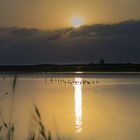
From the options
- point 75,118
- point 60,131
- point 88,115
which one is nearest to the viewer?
point 60,131

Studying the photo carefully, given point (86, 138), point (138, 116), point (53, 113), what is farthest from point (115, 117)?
point (86, 138)

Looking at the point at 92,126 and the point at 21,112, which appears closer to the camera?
the point at 92,126

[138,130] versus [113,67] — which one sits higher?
[113,67]

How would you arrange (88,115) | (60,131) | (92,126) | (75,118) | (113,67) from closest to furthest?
1. (60,131)
2. (92,126)
3. (75,118)
4. (88,115)
5. (113,67)

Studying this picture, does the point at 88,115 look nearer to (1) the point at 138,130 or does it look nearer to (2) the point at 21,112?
(2) the point at 21,112

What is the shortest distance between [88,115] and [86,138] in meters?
8.15

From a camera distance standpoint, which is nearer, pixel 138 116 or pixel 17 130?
pixel 17 130

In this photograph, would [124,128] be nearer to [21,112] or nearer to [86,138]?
[86,138]

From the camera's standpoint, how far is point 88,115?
24828mm

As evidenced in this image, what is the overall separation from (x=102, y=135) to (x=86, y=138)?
925 mm

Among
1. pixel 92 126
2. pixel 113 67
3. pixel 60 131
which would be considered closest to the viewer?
pixel 60 131

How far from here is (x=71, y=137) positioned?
660 inches

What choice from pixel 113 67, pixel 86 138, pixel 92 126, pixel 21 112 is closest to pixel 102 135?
pixel 86 138

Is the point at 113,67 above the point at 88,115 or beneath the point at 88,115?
above
